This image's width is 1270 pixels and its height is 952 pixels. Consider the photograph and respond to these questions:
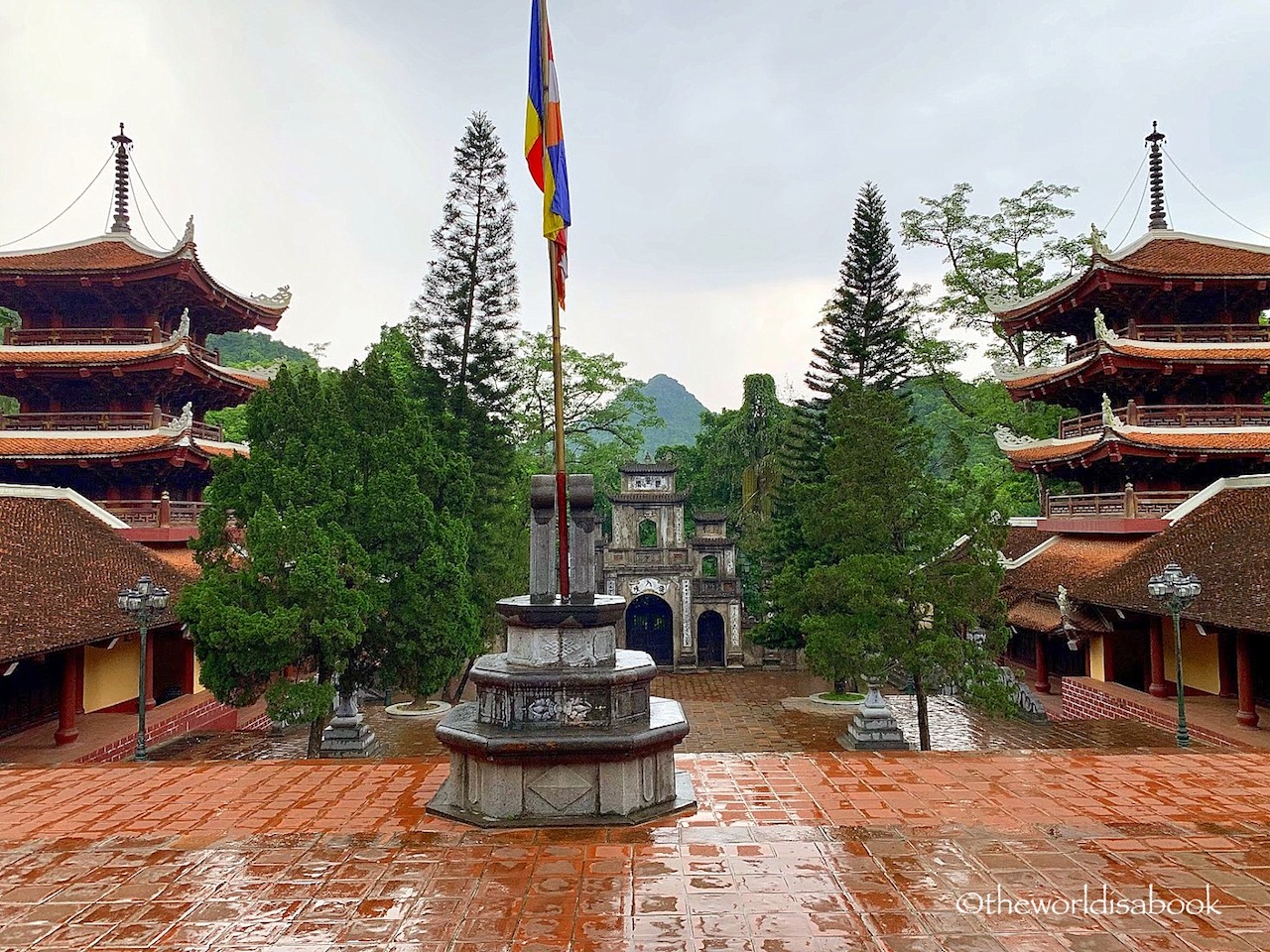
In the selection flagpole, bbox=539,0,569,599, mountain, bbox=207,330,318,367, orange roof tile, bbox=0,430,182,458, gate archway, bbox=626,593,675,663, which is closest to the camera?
flagpole, bbox=539,0,569,599

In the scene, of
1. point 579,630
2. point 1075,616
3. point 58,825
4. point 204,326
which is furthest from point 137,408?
point 1075,616

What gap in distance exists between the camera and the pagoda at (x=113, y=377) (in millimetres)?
15305

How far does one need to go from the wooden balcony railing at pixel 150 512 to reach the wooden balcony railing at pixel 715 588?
45.4 feet

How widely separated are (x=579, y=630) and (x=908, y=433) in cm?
881

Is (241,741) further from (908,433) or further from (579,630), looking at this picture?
(908,433)

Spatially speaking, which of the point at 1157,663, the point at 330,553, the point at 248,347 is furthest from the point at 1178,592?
the point at 248,347

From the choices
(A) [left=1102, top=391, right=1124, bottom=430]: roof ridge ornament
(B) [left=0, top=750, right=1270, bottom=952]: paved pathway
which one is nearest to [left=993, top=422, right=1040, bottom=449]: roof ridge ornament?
(A) [left=1102, top=391, right=1124, bottom=430]: roof ridge ornament

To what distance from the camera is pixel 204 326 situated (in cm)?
1847

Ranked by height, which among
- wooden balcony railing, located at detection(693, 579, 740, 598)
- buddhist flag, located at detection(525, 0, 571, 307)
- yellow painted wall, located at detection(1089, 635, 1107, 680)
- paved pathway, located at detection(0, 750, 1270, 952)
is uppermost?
buddhist flag, located at detection(525, 0, 571, 307)

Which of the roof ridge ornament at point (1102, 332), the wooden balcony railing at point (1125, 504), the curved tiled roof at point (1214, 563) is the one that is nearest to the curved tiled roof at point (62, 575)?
the curved tiled roof at point (1214, 563)

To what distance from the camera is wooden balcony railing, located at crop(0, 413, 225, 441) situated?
51.8 ft

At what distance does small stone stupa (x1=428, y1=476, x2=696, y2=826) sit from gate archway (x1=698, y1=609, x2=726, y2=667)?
1882cm

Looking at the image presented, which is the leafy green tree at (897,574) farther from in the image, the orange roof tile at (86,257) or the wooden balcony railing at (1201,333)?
the orange roof tile at (86,257)

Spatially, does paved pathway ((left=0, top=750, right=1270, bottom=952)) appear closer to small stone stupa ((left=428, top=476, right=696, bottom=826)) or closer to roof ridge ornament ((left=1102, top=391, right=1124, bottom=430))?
small stone stupa ((left=428, top=476, right=696, bottom=826))
